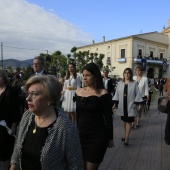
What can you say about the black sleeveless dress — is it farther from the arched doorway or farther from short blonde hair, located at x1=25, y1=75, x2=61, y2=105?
the arched doorway

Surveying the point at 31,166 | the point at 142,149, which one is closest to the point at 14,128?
the point at 31,166

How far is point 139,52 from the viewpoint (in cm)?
5353

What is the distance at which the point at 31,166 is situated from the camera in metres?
2.10

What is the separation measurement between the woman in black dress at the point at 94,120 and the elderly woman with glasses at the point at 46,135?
1.20 metres

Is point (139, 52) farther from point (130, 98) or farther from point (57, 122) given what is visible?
point (57, 122)

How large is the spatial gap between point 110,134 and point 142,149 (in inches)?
116

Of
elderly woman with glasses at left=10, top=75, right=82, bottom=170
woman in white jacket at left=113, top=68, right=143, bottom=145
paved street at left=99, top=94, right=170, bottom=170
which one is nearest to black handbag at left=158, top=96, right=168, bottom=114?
woman in white jacket at left=113, top=68, right=143, bottom=145

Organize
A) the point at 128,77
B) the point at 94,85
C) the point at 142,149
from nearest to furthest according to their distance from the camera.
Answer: the point at 94,85, the point at 142,149, the point at 128,77

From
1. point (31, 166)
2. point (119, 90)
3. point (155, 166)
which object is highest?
point (119, 90)

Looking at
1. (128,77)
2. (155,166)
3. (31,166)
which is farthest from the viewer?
(128,77)

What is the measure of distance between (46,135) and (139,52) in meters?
53.3

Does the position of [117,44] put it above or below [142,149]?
above

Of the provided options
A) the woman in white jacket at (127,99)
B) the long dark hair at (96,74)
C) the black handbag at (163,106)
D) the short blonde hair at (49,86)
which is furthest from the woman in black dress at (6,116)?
the black handbag at (163,106)

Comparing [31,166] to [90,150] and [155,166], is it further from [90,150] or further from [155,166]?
[155,166]
